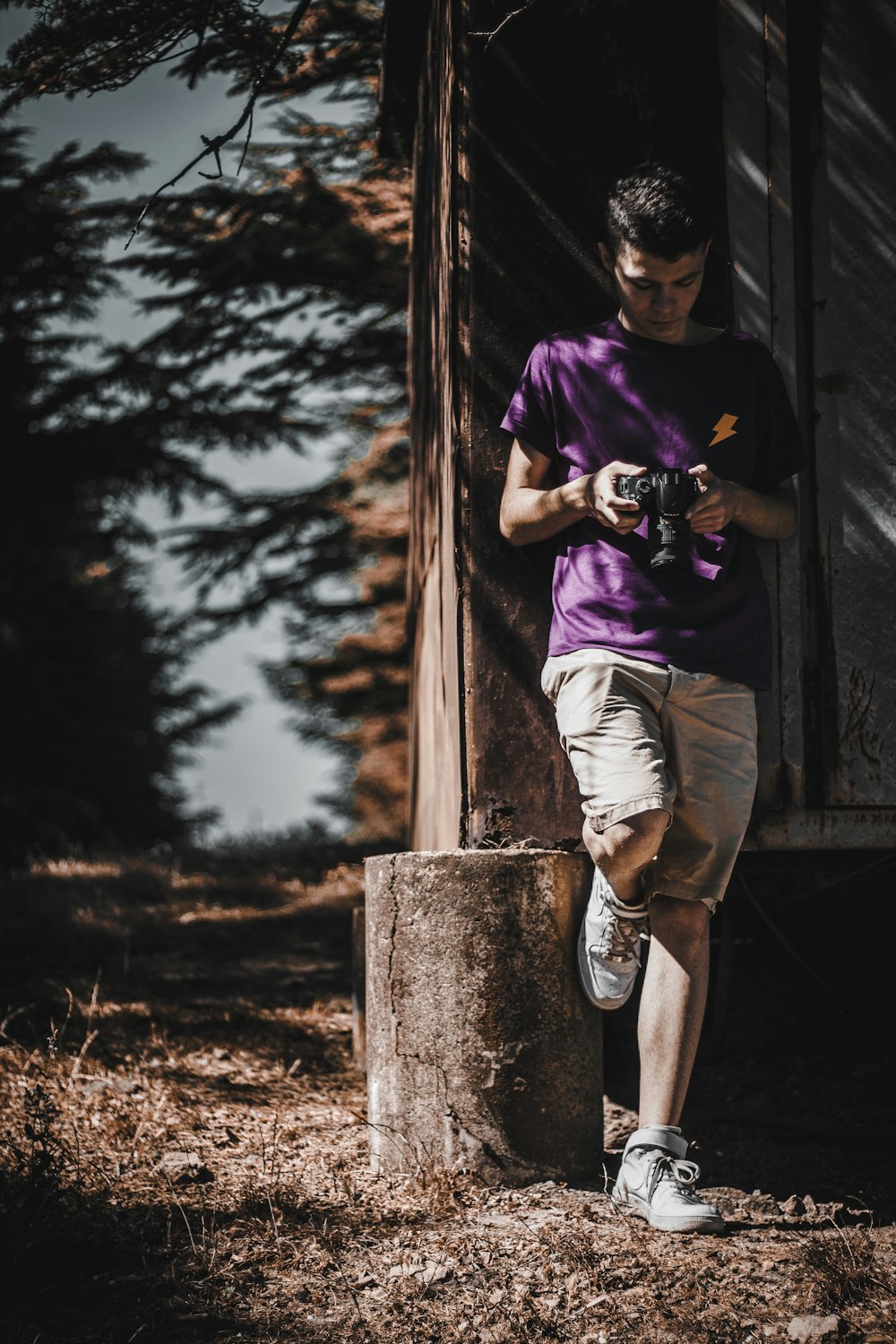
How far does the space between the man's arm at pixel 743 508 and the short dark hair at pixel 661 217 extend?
1.73 feet

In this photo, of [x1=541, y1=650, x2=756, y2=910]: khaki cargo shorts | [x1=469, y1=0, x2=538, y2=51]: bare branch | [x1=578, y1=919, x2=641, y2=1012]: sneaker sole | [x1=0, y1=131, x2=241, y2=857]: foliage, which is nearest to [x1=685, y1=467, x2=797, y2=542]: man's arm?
[x1=541, y1=650, x2=756, y2=910]: khaki cargo shorts

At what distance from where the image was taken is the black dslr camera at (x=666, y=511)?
8.50ft

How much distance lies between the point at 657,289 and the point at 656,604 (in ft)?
2.53

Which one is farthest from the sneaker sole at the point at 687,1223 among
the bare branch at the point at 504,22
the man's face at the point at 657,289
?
the bare branch at the point at 504,22

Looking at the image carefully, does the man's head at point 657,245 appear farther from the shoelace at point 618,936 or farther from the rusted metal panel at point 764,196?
the shoelace at point 618,936

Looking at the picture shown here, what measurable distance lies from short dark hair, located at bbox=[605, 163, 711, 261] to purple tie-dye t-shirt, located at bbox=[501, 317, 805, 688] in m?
0.25

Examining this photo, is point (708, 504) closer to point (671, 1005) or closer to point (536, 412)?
point (536, 412)

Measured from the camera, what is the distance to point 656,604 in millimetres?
2762

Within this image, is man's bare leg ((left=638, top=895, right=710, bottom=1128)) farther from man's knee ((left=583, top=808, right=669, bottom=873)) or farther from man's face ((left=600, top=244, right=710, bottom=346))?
man's face ((left=600, top=244, right=710, bottom=346))

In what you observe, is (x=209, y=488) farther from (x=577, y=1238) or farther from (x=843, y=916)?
(x=577, y=1238)

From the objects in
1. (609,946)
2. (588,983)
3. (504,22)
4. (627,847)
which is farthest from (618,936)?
(504,22)

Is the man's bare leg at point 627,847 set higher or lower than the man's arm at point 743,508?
lower

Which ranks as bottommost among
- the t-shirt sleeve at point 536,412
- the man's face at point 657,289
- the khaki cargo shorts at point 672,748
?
the khaki cargo shorts at point 672,748

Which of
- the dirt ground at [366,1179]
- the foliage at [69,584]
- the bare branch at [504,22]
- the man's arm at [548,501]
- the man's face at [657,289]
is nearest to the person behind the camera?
the dirt ground at [366,1179]
